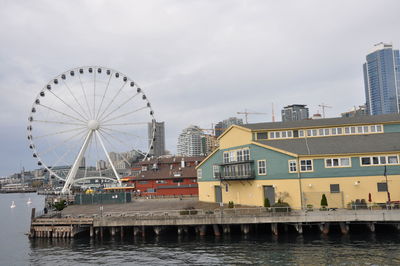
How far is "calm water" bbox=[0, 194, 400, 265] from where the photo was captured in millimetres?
29434

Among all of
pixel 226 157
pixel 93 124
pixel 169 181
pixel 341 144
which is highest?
pixel 93 124

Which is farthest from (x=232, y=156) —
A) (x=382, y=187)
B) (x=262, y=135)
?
(x=382, y=187)

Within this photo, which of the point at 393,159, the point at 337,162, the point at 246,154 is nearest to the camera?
the point at 393,159

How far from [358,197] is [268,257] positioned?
1481cm

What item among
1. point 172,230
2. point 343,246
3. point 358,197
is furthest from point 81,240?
point 358,197

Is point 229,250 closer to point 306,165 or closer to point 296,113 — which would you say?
point 306,165

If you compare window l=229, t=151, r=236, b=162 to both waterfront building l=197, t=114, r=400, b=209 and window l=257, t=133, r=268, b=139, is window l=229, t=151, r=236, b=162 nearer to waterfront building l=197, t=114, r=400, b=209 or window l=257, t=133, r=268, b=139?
waterfront building l=197, t=114, r=400, b=209

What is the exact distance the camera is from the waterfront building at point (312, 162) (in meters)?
39.8

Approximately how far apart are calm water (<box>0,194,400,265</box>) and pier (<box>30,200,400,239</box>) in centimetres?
121

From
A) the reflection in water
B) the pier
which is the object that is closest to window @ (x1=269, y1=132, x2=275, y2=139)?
the pier

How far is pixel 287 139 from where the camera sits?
4894 centimetres

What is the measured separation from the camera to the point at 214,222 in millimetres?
37531

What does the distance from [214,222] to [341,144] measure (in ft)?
58.3

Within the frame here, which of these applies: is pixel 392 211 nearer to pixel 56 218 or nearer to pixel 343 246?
pixel 343 246
